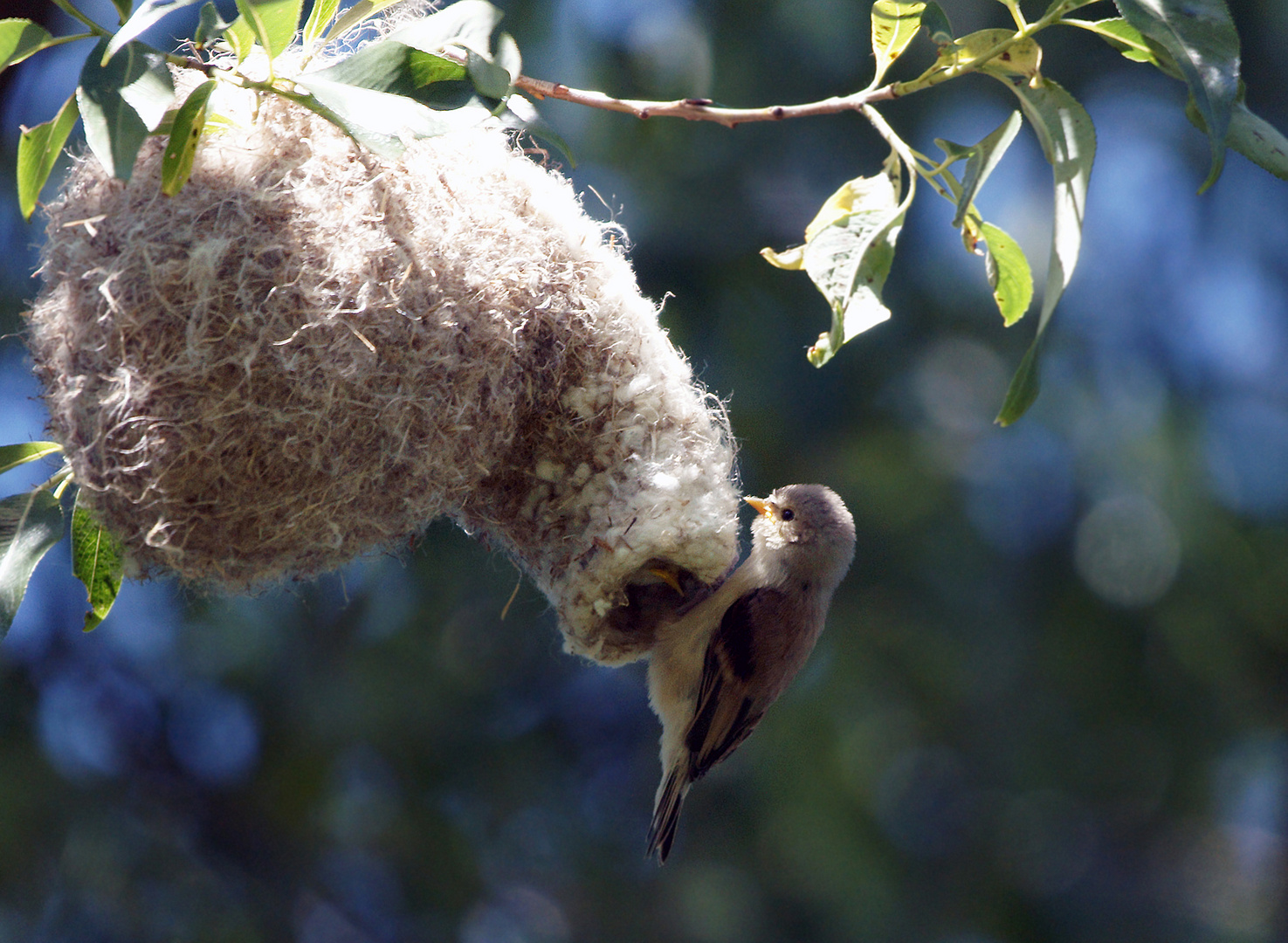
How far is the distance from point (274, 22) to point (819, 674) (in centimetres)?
486

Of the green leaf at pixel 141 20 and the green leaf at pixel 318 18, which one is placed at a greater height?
the green leaf at pixel 141 20

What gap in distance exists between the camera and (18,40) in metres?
1.59

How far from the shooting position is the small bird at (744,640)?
2420 millimetres

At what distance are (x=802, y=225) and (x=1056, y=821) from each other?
380 cm

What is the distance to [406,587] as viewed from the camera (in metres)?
5.71

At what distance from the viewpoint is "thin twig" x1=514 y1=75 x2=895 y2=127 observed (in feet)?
6.41

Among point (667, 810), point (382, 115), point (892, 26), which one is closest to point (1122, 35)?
point (892, 26)

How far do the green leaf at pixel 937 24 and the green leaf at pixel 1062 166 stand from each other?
16 cm

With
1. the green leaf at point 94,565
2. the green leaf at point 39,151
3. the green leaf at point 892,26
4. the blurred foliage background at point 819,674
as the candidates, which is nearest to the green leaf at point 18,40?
the green leaf at point 39,151

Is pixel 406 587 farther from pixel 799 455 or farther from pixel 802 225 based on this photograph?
pixel 802 225

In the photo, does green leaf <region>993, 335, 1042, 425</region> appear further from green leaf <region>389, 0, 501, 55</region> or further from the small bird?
green leaf <region>389, 0, 501, 55</region>

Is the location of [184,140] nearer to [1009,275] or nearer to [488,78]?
[488,78]

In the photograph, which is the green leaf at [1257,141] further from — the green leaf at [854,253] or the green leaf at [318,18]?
the green leaf at [318,18]

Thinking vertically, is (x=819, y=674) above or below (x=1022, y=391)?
below
